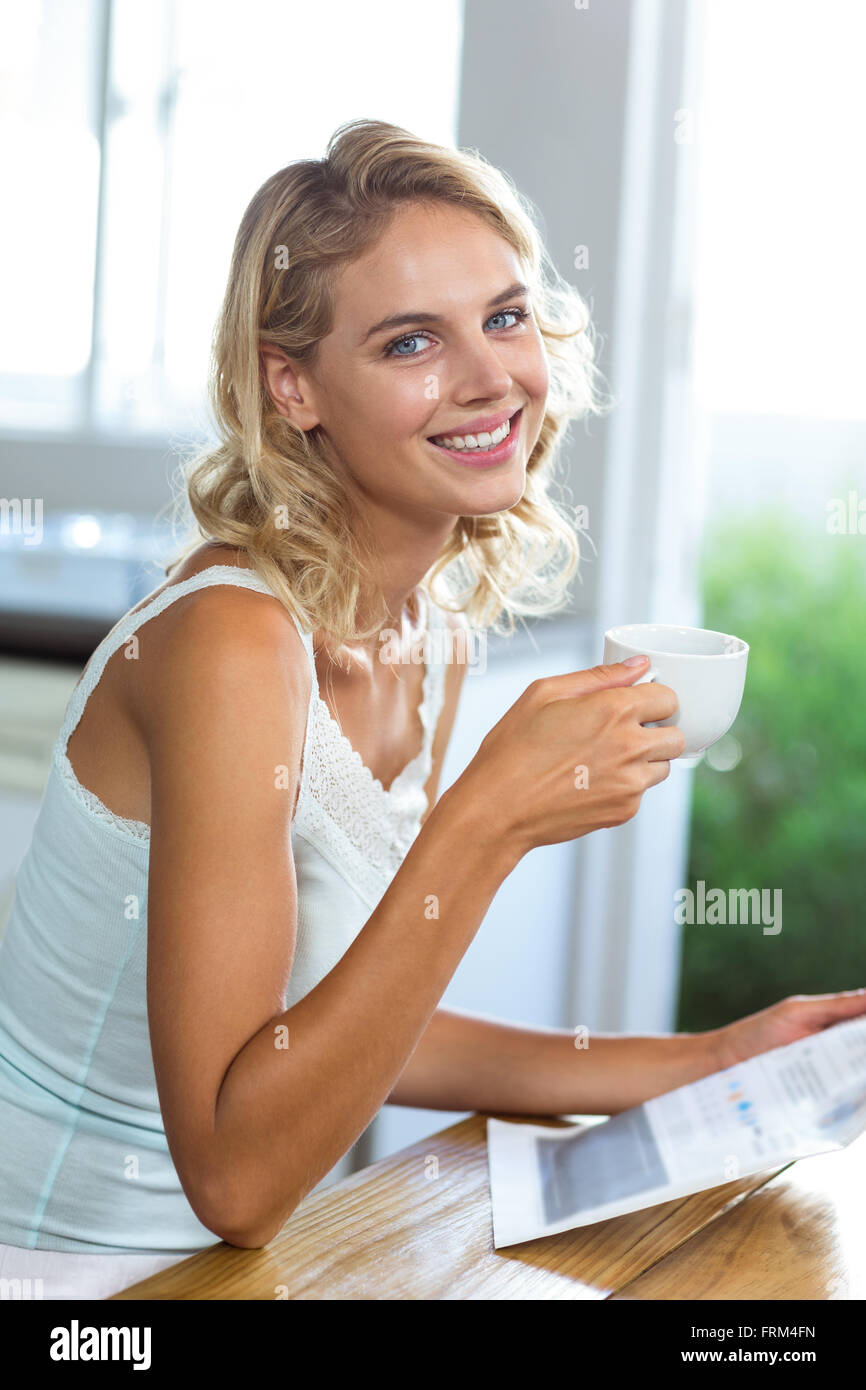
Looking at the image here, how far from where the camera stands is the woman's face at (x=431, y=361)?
109 centimetres

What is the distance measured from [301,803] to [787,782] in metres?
2.92

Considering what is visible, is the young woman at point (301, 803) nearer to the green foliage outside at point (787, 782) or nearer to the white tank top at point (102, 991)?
the white tank top at point (102, 991)

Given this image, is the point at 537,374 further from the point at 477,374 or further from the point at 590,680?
the point at 590,680

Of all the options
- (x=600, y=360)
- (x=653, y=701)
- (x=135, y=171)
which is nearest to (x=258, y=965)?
(x=653, y=701)

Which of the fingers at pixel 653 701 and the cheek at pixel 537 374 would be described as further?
the cheek at pixel 537 374

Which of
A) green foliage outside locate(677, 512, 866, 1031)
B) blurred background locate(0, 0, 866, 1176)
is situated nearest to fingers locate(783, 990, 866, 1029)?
blurred background locate(0, 0, 866, 1176)

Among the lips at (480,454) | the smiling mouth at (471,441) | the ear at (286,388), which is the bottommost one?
the lips at (480,454)

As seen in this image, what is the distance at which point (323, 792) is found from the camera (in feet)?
3.62

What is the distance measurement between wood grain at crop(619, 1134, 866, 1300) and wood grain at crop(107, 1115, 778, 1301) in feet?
0.04

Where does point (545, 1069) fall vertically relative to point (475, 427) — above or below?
below

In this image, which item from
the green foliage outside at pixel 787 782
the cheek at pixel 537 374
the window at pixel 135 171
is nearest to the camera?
the cheek at pixel 537 374

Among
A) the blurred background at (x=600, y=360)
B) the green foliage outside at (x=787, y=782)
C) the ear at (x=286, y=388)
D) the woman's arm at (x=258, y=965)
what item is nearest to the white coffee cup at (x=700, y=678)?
the woman's arm at (x=258, y=965)

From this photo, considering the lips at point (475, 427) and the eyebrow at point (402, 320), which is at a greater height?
the eyebrow at point (402, 320)

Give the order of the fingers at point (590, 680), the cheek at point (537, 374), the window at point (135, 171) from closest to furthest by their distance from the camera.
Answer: the fingers at point (590, 680)
the cheek at point (537, 374)
the window at point (135, 171)
